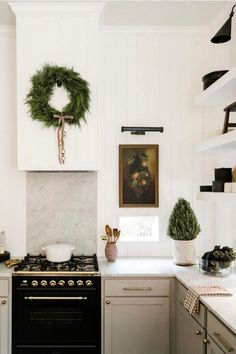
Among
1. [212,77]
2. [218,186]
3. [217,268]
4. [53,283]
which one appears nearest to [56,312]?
[53,283]

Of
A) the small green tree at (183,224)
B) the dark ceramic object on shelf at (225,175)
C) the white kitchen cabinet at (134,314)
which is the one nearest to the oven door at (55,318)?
the white kitchen cabinet at (134,314)

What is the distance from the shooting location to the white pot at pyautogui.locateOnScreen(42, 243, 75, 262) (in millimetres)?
2795

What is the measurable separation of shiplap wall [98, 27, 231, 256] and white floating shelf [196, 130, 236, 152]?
54 cm

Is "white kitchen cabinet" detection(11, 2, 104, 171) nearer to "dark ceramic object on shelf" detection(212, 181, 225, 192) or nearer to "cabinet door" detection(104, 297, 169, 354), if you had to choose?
"dark ceramic object on shelf" detection(212, 181, 225, 192)

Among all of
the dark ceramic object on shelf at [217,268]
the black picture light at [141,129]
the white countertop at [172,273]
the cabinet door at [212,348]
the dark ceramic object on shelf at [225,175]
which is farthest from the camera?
the black picture light at [141,129]

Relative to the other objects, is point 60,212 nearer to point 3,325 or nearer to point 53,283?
point 53,283

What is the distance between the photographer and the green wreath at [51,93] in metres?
2.75

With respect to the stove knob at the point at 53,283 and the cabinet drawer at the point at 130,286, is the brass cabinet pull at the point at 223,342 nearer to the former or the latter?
the cabinet drawer at the point at 130,286

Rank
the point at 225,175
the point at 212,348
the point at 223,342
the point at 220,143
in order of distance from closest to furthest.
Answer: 1. the point at 223,342
2. the point at 212,348
3. the point at 220,143
4. the point at 225,175

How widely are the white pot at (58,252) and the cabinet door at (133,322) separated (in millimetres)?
492

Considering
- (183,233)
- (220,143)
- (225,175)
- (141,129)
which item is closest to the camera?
(220,143)

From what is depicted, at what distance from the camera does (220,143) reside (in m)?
2.19

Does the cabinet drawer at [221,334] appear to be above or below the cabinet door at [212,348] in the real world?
above

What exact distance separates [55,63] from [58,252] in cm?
148
